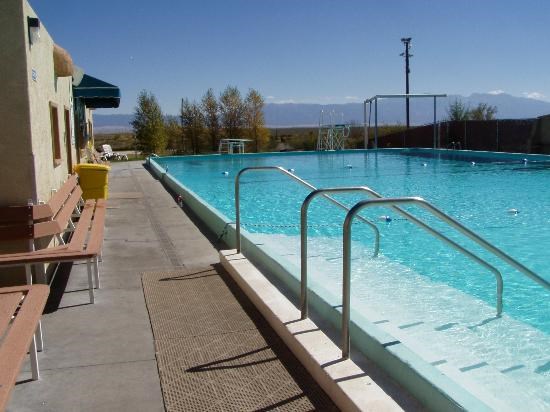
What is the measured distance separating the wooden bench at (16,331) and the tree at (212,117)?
30.5 m

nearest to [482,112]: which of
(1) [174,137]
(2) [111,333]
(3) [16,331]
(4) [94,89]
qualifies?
(1) [174,137]

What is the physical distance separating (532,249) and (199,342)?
536 cm

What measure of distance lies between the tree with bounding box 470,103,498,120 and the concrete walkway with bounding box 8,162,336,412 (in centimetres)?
3410

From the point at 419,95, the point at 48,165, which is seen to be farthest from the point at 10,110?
Result: the point at 419,95

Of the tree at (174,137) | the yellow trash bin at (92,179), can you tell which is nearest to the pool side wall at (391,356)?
the yellow trash bin at (92,179)

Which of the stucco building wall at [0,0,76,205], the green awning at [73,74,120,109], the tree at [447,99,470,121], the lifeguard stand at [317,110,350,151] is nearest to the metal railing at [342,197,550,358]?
the stucco building wall at [0,0,76,205]

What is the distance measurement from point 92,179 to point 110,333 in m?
5.45

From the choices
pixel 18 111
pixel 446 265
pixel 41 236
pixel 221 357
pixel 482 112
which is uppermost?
pixel 482 112

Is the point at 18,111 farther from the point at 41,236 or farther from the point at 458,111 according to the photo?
the point at 458,111

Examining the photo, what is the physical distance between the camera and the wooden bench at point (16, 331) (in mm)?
2456

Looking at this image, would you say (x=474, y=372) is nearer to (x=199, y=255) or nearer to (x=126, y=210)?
(x=199, y=255)

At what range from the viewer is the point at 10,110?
4.85 meters

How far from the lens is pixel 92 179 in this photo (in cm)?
902

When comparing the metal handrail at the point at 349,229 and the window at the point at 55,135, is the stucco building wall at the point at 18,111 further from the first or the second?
the metal handrail at the point at 349,229
